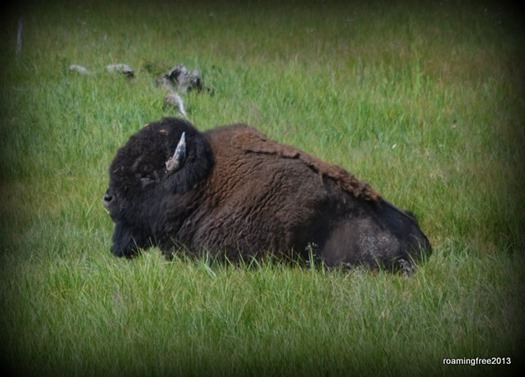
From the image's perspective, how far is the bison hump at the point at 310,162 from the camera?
680cm

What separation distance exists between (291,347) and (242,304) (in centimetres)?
59

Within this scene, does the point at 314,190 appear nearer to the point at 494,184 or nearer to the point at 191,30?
the point at 494,184

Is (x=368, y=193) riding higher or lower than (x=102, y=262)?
higher

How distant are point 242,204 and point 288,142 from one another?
3420mm

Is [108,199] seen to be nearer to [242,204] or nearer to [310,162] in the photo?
[242,204]

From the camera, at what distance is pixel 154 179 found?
684 cm

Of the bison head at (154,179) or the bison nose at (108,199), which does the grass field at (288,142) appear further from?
the bison nose at (108,199)

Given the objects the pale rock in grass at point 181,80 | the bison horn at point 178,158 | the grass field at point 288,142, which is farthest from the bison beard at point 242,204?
the pale rock in grass at point 181,80

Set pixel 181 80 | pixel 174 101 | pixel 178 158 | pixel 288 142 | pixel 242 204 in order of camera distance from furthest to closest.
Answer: pixel 181 80
pixel 174 101
pixel 288 142
pixel 178 158
pixel 242 204

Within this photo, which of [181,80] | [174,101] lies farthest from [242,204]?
[181,80]

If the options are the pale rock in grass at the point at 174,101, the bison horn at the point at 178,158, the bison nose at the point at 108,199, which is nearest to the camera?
the bison horn at the point at 178,158

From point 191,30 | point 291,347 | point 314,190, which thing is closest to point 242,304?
point 291,347

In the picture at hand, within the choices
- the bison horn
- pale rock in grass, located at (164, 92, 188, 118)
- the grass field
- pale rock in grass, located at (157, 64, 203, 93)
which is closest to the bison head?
the bison horn

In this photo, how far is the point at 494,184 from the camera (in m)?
8.55
